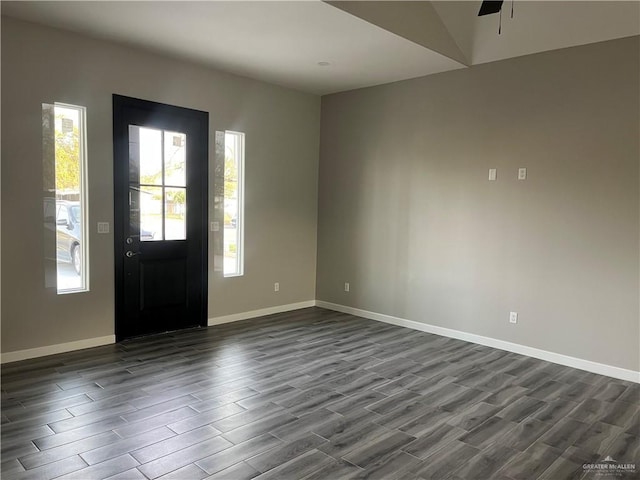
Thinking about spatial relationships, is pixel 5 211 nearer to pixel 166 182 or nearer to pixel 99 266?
pixel 99 266

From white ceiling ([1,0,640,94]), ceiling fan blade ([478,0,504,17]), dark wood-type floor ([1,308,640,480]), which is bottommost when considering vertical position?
dark wood-type floor ([1,308,640,480])

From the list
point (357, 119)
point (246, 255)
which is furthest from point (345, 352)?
point (357, 119)

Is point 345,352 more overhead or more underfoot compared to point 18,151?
more underfoot

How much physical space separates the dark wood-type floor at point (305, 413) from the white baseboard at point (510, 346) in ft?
0.39

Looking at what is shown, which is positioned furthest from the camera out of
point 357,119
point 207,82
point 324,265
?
point 324,265

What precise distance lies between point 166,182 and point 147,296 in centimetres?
119

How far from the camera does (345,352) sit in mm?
4457

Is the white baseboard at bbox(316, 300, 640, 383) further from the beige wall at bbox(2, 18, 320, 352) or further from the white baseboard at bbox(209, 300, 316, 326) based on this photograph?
the beige wall at bbox(2, 18, 320, 352)

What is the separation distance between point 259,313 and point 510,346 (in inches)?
113

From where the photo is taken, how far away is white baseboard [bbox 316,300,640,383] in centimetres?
397

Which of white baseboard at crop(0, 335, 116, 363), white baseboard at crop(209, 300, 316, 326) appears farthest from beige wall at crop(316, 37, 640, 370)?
white baseboard at crop(0, 335, 116, 363)

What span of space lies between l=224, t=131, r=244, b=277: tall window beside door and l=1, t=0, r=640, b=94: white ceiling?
87 cm

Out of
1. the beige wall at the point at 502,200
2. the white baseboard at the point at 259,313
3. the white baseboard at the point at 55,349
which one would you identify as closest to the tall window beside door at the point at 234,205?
the white baseboard at the point at 259,313

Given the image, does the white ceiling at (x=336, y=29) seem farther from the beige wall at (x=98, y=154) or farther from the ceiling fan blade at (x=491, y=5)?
the ceiling fan blade at (x=491, y=5)
